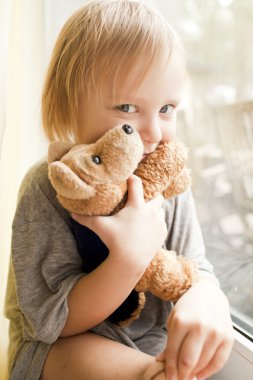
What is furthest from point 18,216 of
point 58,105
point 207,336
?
point 207,336

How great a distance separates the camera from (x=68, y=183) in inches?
21.6

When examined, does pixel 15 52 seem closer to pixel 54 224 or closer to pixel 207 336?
pixel 54 224

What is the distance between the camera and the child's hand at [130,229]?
2.06ft

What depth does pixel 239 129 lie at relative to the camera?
1.02m

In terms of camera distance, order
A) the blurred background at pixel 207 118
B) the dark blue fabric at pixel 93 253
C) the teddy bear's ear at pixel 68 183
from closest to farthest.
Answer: the teddy bear's ear at pixel 68 183
the dark blue fabric at pixel 93 253
the blurred background at pixel 207 118

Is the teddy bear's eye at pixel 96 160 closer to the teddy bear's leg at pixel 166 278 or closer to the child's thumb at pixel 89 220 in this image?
the child's thumb at pixel 89 220

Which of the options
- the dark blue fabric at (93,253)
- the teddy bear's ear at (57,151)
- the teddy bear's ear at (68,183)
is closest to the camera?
the teddy bear's ear at (68,183)

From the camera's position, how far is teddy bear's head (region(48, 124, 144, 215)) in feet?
1.82

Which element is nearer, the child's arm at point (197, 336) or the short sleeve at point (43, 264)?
the child's arm at point (197, 336)

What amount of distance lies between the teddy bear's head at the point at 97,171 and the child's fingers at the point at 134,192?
25mm

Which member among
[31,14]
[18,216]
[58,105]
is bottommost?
[18,216]

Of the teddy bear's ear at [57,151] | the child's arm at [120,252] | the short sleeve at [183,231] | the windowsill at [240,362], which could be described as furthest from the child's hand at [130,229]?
the windowsill at [240,362]

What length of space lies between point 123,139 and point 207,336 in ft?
1.06

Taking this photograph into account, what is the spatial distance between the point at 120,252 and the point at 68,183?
0.16 meters
